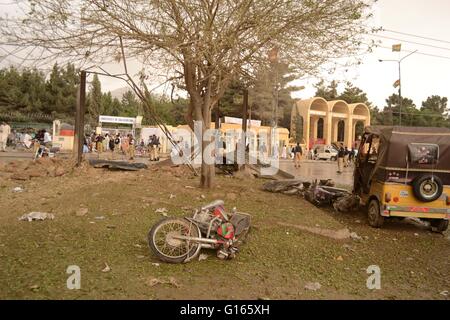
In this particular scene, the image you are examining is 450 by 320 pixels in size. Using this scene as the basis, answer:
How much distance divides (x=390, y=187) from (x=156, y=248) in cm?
525

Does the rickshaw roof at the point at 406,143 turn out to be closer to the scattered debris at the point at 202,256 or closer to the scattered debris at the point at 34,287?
the scattered debris at the point at 202,256

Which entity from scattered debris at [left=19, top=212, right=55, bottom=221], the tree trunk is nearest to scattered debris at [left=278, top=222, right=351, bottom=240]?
the tree trunk

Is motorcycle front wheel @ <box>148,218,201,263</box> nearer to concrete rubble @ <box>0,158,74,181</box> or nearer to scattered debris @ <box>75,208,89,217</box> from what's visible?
scattered debris @ <box>75,208,89,217</box>

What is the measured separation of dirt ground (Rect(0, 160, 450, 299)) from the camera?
15.1 feet

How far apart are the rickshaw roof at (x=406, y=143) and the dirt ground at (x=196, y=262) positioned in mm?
1460

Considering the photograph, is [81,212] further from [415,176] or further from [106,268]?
[415,176]

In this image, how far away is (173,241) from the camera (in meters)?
5.42

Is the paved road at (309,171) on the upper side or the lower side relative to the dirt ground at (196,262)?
upper

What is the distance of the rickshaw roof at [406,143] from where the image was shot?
838 centimetres

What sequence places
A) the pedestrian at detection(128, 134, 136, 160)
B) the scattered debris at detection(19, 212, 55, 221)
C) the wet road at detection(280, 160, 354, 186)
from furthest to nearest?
1. the pedestrian at detection(128, 134, 136, 160)
2. the wet road at detection(280, 160, 354, 186)
3. the scattered debris at detection(19, 212, 55, 221)

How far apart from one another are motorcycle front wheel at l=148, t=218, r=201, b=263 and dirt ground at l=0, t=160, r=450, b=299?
0.14 metres

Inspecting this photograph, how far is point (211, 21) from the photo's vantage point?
8.83 meters

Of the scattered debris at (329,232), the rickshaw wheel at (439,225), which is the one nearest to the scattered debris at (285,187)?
the rickshaw wheel at (439,225)

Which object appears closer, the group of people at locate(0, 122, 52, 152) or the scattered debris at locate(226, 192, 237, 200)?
the scattered debris at locate(226, 192, 237, 200)
